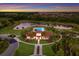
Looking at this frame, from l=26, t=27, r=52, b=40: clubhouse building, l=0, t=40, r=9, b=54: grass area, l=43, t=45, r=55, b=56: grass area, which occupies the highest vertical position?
l=26, t=27, r=52, b=40: clubhouse building

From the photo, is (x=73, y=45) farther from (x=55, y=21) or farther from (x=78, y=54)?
(x=55, y=21)

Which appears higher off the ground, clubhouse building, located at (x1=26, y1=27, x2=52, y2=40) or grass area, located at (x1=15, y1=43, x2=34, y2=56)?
clubhouse building, located at (x1=26, y1=27, x2=52, y2=40)

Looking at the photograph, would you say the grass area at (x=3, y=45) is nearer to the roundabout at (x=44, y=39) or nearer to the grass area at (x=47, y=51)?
the roundabout at (x=44, y=39)

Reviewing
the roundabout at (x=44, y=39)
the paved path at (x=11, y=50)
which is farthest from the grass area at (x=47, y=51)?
the paved path at (x=11, y=50)

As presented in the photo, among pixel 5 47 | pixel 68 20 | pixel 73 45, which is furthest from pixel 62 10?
pixel 5 47

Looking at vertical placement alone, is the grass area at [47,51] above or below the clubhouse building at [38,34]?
below

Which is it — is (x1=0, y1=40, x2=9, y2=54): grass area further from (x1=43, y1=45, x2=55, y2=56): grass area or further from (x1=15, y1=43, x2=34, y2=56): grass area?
(x1=43, y1=45, x2=55, y2=56): grass area

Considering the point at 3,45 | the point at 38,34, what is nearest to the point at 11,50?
the point at 3,45

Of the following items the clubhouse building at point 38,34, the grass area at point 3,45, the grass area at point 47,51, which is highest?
the clubhouse building at point 38,34

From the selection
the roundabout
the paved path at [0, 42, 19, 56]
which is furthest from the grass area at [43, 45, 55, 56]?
the paved path at [0, 42, 19, 56]
